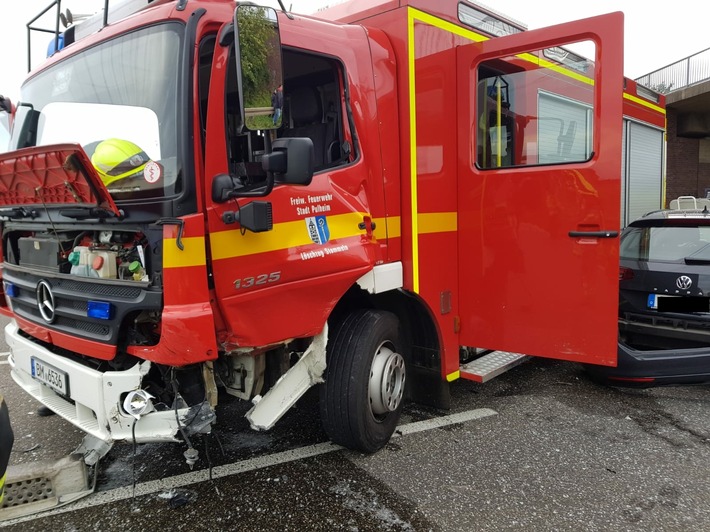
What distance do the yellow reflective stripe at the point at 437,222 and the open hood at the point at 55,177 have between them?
1983 mm

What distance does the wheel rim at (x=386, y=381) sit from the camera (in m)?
3.43

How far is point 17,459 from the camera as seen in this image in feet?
11.4

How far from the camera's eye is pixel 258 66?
2299 millimetres

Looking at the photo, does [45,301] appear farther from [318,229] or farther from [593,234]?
[593,234]

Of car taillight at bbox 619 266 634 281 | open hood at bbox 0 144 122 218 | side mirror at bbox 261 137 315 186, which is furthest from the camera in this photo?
car taillight at bbox 619 266 634 281

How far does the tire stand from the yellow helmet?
1.60 m

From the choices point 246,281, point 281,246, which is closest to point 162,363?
point 246,281

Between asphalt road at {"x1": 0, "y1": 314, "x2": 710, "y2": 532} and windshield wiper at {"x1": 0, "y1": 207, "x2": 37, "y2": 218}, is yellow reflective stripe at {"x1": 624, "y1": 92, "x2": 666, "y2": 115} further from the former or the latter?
windshield wiper at {"x1": 0, "y1": 207, "x2": 37, "y2": 218}

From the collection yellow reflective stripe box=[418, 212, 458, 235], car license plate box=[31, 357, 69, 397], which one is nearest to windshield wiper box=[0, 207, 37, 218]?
car license plate box=[31, 357, 69, 397]

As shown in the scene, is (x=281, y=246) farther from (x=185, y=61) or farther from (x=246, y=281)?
(x=185, y=61)

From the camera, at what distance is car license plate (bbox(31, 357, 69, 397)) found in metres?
2.78

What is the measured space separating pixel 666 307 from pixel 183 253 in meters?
3.81

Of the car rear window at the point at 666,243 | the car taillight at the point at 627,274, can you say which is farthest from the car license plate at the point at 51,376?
the car rear window at the point at 666,243

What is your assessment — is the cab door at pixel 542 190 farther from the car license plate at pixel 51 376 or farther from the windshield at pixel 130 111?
the car license plate at pixel 51 376
